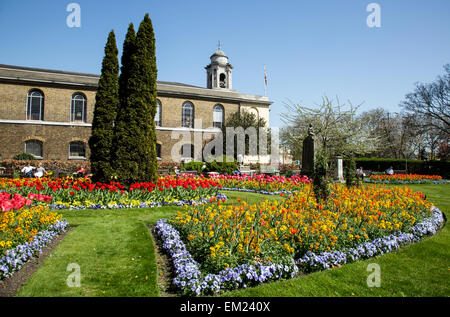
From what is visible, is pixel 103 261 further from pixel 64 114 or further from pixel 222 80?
pixel 222 80

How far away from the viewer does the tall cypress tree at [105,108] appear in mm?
12047

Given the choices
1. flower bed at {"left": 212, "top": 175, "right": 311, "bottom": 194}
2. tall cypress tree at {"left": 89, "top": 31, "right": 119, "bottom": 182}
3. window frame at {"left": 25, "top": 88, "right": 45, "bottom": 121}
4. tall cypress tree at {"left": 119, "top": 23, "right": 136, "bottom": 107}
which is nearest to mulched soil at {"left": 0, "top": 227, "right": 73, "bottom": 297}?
tall cypress tree at {"left": 119, "top": 23, "right": 136, "bottom": 107}

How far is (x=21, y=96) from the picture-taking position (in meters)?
23.1

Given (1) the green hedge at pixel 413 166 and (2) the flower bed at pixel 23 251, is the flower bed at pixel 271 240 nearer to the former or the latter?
(2) the flower bed at pixel 23 251

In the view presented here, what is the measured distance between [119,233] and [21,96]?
80.7 feet

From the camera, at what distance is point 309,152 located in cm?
1483

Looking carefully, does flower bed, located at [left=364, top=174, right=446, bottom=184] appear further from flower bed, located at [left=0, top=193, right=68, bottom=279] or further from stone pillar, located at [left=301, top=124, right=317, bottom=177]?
flower bed, located at [left=0, top=193, right=68, bottom=279]

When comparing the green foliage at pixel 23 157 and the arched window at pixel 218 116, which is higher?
the arched window at pixel 218 116

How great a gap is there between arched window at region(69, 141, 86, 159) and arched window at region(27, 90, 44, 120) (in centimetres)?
348

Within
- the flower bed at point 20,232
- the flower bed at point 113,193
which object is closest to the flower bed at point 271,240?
the flower bed at point 20,232

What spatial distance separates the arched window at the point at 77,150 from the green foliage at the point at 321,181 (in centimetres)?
2357

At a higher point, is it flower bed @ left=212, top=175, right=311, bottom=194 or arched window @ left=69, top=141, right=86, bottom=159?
arched window @ left=69, top=141, right=86, bottom=159

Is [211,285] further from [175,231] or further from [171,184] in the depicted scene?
[171,184]

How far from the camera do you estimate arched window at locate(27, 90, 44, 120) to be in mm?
23484
